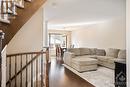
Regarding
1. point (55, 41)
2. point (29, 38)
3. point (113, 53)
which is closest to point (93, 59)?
point (113, 53)

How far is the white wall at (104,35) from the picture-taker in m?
5.84

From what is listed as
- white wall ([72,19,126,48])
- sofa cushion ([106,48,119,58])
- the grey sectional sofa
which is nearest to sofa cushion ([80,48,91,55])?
the grey sectional sofa

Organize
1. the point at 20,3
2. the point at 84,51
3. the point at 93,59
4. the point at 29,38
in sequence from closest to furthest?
1. the point at 20,3
2. the point at 29,38
3. the point at 93,59
4. the point at 84,51

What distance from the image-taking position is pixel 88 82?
3.80m

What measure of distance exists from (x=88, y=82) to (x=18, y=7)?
283cm

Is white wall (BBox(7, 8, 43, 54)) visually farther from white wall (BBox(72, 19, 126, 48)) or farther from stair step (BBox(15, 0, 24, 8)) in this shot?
white wall (BBox(72, 19, 126, 48))

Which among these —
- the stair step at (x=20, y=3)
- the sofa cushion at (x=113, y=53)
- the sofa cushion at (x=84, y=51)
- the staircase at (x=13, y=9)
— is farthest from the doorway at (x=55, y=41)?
the stair step at (x=20, y=3)

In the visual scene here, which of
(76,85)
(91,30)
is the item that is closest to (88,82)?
(76,85)

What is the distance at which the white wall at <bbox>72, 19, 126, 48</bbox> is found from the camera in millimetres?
5836

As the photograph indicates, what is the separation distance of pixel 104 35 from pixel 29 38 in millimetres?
4520

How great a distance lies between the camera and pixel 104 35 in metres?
7.02

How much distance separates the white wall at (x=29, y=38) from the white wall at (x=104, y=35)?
372 centimetres

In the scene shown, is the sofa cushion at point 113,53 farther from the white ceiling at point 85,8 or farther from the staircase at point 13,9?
the staircase at point 13,9

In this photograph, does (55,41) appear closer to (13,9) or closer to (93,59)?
(93,59)
